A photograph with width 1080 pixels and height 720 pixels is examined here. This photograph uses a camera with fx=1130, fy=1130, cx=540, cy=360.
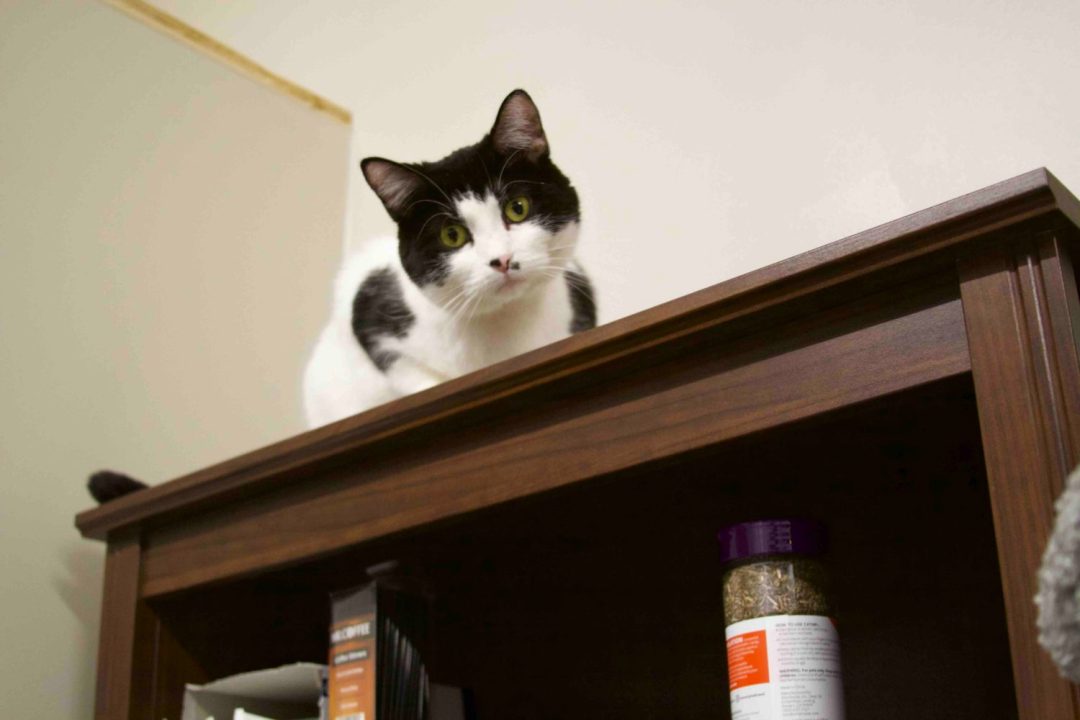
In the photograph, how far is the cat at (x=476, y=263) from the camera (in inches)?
37.0

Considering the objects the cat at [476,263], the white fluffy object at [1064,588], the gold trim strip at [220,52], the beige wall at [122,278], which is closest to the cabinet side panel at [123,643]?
the beige wall at [122,278]

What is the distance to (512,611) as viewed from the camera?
113 centimetres

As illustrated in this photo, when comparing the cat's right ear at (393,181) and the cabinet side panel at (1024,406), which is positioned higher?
the cat's right ear at (393,181)

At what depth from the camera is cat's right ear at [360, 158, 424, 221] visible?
981mm

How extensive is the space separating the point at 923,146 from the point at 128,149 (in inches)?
38.1

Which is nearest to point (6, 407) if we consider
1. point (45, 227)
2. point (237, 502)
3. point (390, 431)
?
point (45, 227)

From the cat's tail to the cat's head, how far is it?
1.24 ft

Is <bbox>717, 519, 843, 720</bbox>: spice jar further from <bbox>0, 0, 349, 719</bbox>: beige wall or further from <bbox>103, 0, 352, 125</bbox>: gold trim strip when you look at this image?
<bbox>103, 0, 352, 125</bbox>: gold trim strip

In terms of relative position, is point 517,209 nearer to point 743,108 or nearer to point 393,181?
point 393,181

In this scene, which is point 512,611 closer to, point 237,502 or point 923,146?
point 237,502

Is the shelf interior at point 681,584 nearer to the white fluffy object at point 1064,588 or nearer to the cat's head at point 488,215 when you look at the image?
the cat's head at point 488,215

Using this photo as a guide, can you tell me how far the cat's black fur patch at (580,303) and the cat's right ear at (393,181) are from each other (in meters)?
0.16

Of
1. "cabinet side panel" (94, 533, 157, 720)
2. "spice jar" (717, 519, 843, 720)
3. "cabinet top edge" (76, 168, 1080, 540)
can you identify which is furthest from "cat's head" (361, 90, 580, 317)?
"cabinet side panel" (94, 533, 157, 720)

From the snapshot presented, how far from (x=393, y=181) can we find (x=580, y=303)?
20 cm
